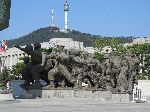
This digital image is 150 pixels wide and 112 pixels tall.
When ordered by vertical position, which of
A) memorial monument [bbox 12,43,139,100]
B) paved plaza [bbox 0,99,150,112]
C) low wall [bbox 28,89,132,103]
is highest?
memorial monument [bbox 12,43,139,100]

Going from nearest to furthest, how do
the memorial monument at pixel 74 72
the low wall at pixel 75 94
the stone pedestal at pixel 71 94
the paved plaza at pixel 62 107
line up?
the paved plaza at pixel 62 107 < the low wall at pixel 75 94 < the stone pedestal at pixel 71 94 < the memorial monument at pixel 74 72

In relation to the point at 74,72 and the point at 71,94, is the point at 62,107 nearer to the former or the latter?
the point at 71,94

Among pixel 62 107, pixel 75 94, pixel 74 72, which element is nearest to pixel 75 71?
pixel 74 72

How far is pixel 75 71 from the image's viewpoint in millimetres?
28062

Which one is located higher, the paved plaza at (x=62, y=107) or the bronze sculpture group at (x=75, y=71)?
the bronze sculpture group at (x=75, y=71)

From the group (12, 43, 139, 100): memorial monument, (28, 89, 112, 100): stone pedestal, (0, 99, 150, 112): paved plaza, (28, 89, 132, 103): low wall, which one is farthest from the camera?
(12, 43, 139, 100): memorial monument

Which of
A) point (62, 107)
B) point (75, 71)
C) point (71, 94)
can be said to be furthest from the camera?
point (75, 71)

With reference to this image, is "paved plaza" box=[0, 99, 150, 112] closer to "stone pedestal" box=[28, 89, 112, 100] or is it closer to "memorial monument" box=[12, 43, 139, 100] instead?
"stone pedestal" box=[28, 89, 112, 100]

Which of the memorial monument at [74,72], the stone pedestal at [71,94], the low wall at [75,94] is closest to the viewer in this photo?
the low wall at [75,94]

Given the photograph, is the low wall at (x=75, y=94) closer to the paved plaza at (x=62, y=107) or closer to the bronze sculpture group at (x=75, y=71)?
the bronze sculpture group at (x=75, y=71)

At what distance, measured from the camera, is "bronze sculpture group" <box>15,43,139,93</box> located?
89.8 feet

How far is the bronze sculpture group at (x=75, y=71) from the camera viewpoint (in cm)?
2738

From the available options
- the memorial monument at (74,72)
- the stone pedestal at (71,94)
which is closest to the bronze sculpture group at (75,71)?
the memorial monument at (74,72)

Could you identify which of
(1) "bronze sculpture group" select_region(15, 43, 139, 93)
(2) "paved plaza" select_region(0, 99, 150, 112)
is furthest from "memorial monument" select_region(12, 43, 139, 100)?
(2) "paved plaza" select_region(0, 99, 150, 112)
